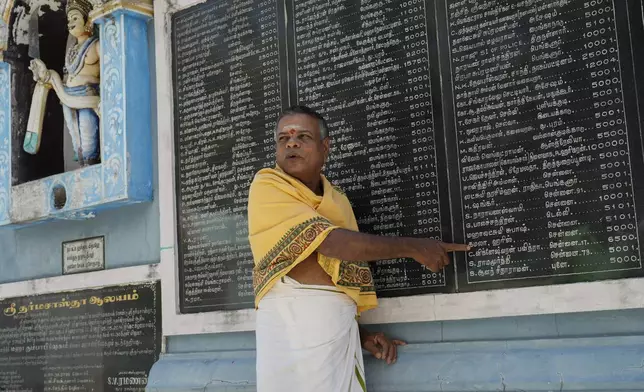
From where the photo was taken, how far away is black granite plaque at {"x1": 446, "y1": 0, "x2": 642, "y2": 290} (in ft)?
11.6

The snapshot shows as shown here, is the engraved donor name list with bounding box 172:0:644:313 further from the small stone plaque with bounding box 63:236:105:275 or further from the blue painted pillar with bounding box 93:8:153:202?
the small stone plaque with bounding box 63:236:105:275

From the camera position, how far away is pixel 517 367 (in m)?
3.65

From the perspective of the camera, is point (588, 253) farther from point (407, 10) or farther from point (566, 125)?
point (407, 10)

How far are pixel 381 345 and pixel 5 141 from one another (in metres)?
3.84

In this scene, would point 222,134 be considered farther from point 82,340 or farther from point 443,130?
point 82,340

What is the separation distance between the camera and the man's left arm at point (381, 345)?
13.2 ft

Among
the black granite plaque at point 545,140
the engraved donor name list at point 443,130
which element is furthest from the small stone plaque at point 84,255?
the black granite plaque at point 545,140

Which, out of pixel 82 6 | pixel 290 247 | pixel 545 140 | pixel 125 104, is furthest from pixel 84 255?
pixel 545 140

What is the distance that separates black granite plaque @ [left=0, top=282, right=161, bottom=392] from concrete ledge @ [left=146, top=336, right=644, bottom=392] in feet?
3.98

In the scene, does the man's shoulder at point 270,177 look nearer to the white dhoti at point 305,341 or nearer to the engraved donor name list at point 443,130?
the white dhoti at point 305,341

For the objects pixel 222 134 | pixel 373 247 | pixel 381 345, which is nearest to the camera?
pixel 373 247

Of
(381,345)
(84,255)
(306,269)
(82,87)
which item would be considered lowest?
(381,345)

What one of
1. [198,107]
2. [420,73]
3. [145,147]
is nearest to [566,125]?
[420,73]

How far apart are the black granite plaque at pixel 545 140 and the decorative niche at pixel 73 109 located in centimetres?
250
